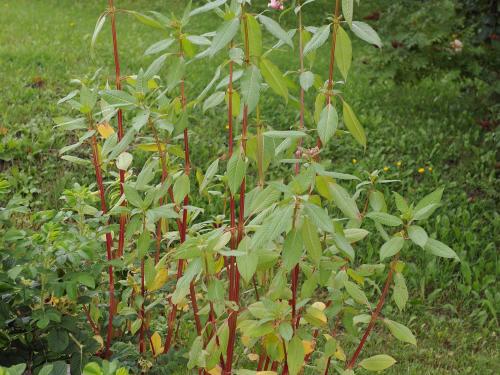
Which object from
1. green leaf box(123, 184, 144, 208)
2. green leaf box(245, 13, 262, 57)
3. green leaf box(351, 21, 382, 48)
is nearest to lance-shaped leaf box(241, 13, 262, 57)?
green leaf box(245, 13, 262, 57)

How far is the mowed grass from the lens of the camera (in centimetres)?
386

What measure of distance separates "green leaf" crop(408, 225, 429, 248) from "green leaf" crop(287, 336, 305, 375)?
1.44 feet

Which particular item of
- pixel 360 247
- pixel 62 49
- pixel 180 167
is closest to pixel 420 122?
pixel 360 247

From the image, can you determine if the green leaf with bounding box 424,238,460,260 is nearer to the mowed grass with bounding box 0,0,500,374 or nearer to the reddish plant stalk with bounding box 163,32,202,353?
the reddish plant stalk with bounding box 163,32,202,353

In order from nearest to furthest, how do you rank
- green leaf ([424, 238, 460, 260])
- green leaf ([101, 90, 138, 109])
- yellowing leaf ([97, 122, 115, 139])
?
1. green leaf ([424, 238, 460, 260])
2. green leaf ([101, 90, 138, 109])
3. yellowing leaf ([97, 122, 115, 139])

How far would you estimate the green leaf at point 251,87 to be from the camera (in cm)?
179

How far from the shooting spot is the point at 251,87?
71.3 inches

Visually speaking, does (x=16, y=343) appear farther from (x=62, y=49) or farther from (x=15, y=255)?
(x=62, y=49)

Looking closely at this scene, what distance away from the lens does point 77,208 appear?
8.35ft

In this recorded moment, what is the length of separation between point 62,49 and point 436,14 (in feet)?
12.0

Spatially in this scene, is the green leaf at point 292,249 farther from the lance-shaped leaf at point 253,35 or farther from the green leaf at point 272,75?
the lance-shaped leaf at point 253,35

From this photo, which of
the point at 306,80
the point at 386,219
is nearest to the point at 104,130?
the point at 306,80

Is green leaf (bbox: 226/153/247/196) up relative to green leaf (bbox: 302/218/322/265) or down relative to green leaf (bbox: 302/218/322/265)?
up

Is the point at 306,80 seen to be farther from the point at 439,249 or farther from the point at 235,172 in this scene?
the point at 439,249
